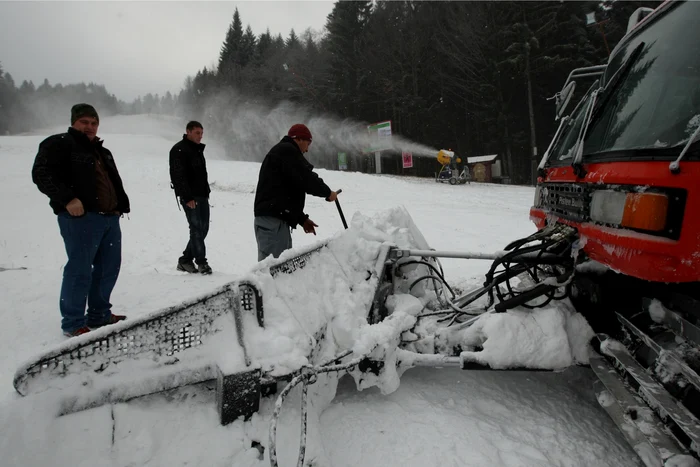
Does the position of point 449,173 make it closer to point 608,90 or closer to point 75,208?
point 608,90

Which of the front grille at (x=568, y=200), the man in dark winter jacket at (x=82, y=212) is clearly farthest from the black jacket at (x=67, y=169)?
the front grille at (x=568, y=200)

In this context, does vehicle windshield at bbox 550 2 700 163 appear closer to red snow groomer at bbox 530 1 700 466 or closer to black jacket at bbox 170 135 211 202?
red snow groomer at bbox 530 1 700 466

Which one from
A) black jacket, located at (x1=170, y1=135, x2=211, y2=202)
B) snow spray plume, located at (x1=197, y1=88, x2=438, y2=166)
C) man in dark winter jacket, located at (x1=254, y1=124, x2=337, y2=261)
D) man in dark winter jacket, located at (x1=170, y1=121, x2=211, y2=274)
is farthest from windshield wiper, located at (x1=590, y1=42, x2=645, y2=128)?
snow spray plume, located at (x1=197, y1=88, x2=438, y2=166)

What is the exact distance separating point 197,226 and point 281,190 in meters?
1.82

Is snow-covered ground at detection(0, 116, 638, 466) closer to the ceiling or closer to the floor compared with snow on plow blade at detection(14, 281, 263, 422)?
closer to the floor

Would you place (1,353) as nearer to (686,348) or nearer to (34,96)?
(686,348)

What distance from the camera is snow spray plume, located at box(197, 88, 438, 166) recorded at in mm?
35719

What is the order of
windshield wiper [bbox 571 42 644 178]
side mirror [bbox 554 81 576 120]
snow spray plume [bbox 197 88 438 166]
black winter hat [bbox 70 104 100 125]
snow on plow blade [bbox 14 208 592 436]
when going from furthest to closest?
snow spray plume [bbox 197 88 438 166] → side mirror [bbox 554 81 576 120] → black winter hat [bbox 70 104 100 125] → windshield wiper [bbox 571 42 644 178] → snow on plow blade [bbox 14 208 592 436]

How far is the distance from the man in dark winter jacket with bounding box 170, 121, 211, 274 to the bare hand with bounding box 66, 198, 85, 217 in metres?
1.94

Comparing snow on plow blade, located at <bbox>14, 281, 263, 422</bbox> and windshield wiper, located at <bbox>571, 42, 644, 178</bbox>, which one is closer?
snow on plow blade, located at <bbox>14, 281, 263, 422</bbox>

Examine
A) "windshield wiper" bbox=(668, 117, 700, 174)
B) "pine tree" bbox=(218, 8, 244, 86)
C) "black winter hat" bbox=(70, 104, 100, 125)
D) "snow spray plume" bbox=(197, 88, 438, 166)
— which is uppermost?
"pine tree" bbox=(218, 8, 244, 86)

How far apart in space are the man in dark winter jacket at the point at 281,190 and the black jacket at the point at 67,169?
1.38m

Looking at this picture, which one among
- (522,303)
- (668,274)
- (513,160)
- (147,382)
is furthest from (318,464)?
(513,160)

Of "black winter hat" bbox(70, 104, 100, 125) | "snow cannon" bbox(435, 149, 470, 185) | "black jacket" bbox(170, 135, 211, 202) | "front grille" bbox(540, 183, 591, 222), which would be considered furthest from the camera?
"snow cannon" bbox(435, 149, 470, 185)
